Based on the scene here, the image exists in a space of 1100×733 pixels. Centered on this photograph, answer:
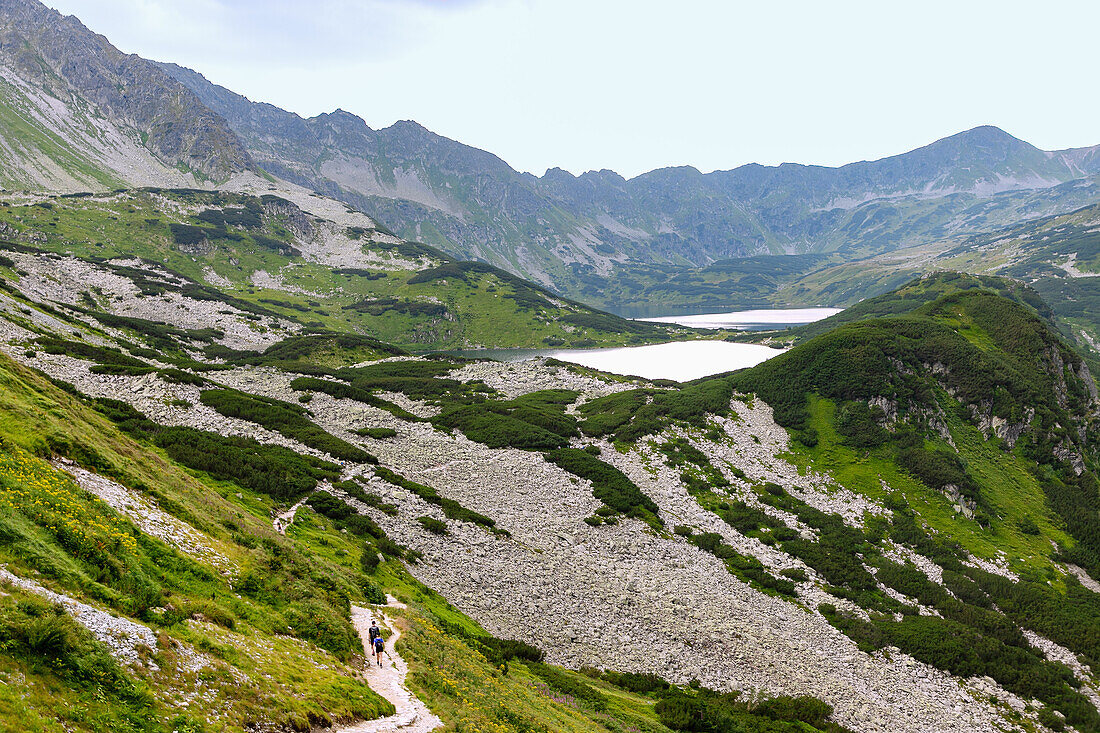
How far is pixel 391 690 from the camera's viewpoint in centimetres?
1786

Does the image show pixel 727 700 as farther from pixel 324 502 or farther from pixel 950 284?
pixel 950 284

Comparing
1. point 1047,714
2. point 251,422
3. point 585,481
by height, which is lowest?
point 1047,714

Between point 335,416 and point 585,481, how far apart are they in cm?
3499

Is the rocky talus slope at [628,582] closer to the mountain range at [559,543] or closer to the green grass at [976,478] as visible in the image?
the mountain range at [559,543]

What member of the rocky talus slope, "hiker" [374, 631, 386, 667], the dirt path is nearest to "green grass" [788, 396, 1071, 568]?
the rocky talus slope

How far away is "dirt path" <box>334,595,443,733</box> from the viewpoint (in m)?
15.3

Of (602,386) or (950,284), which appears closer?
(602,386)

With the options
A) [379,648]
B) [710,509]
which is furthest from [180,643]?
[710,509]

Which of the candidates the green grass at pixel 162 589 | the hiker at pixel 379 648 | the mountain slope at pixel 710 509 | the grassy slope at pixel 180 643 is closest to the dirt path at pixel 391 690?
the hiker at pixel 379 648

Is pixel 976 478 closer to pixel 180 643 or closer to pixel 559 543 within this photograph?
pixel 559 543

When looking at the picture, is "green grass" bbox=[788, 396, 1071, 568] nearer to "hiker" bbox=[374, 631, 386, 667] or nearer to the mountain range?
the mountain range

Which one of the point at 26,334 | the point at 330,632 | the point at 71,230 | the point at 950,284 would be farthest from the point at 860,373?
the point at 71,230

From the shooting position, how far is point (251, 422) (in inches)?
2117

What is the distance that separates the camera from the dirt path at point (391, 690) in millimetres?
15336
